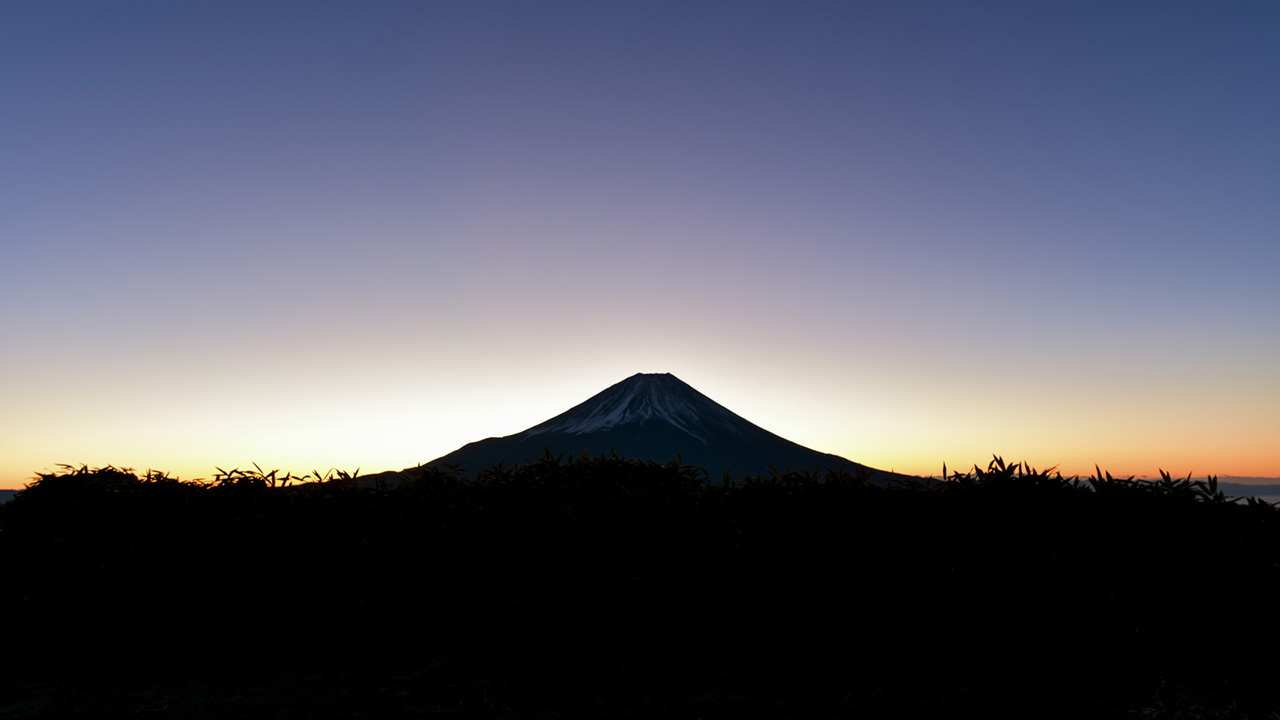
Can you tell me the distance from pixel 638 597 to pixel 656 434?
129318 millimetres

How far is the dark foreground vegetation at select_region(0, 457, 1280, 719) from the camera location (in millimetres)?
5324

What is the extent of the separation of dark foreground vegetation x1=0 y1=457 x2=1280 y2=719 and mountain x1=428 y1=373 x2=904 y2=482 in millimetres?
116173

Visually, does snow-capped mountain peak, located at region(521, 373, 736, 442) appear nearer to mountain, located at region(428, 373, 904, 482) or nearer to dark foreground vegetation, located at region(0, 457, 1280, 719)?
mountain, located at region(428, 373, 904, 482)

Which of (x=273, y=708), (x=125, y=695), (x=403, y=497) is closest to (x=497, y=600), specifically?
(x=403, y=497)

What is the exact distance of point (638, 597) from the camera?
231 inches

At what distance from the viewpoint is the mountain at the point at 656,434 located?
131625 millimetres

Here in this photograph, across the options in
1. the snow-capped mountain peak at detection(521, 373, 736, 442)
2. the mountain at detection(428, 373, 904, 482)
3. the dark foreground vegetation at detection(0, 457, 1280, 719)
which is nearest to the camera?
the dark foreground vegetation at detection(0, 457, 1280, 719)

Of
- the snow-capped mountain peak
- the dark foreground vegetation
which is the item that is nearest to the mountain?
the snow-capped mountain peak

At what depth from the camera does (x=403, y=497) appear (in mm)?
6695

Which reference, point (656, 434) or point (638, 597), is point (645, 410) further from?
point (638, 597)

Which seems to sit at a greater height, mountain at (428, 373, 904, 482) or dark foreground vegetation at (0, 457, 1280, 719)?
mountain at (428, 373, 904, 482)

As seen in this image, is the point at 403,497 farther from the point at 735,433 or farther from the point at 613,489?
the point at 735,433

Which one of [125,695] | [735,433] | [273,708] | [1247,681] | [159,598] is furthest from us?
[735,433]

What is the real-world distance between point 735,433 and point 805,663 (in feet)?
446
